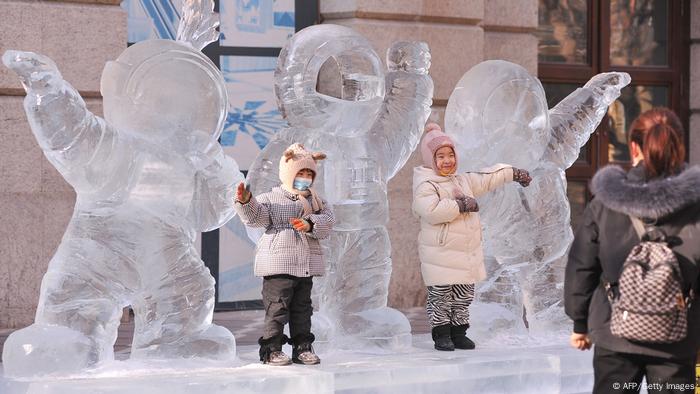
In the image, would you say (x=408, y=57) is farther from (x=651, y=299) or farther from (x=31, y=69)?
(x=651, y=299)

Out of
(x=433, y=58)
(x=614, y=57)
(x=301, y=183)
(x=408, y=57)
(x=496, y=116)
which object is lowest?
(x=301, y=183)

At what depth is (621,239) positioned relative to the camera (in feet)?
14.1

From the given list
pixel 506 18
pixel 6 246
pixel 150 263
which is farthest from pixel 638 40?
pixel 150 263

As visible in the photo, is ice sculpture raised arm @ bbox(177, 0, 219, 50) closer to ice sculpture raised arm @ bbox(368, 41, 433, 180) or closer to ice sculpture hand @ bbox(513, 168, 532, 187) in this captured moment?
ice sculpture raised arm @ bbox(368, 41, 433, 180)

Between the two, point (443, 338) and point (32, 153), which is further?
point (32, 153)

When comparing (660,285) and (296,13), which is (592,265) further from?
(296,13)

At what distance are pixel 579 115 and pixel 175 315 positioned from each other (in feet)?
8.60

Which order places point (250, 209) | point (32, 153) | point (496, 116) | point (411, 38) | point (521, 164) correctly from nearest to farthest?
1. point (250, 209)
2. point (496, 116)
3. point (521, 164)
4. point (32, 153)
5. point (411, 38)

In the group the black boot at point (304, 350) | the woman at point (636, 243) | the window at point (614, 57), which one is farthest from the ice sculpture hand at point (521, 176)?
the window at point (614, 57)

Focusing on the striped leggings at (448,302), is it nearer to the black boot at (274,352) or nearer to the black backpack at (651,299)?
the black boot at (274,352)

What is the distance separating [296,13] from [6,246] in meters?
2.69

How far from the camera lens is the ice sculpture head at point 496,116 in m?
6.84

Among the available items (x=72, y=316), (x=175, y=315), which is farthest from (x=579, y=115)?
(x=72, y=316)

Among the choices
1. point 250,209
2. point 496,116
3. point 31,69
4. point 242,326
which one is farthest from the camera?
point 242,326
